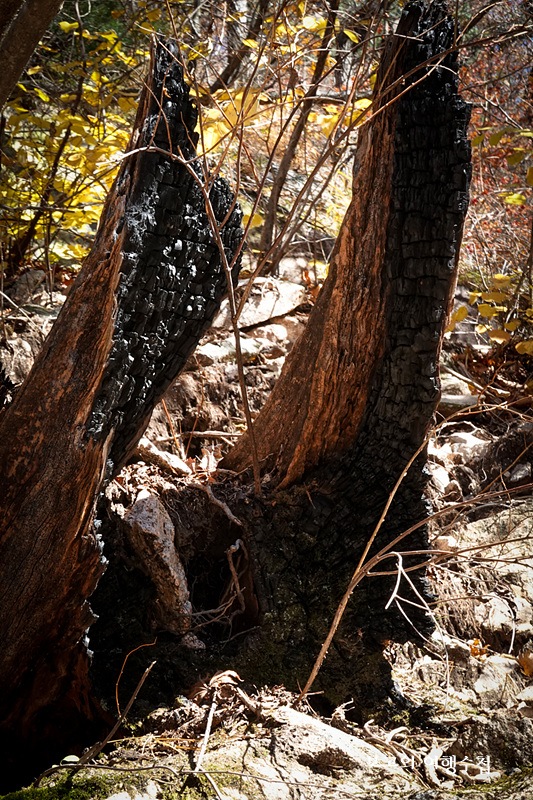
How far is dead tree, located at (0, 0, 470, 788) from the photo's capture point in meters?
1.91

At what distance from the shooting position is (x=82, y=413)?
74.7 inches

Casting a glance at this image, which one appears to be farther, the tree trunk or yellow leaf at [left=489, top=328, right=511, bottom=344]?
yellow leaf at [left=489, top=328, right=511, bottom=344]

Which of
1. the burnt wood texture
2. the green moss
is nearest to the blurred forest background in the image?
the burnt wood texture

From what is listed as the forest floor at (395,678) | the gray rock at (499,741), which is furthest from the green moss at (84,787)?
the gray rock at (499,741)

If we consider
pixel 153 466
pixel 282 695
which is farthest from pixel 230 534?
pixel 282 695

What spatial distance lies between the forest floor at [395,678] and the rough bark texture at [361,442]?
0.15m

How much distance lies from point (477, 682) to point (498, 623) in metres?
0.40

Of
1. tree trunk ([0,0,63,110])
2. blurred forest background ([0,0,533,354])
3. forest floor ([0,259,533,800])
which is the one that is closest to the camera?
forest floor ([0,259,533,800])

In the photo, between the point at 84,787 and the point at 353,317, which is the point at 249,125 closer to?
the point at 353,317

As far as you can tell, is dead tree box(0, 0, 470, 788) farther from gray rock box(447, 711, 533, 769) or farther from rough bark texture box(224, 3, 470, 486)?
gray rock box(447, 711, 533, 769)

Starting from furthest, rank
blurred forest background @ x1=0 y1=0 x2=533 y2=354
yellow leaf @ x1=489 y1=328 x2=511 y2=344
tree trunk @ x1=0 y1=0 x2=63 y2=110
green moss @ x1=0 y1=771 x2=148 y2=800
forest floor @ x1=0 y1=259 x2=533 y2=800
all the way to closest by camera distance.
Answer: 1. yellow leaf @ x1=489 y1=328 x2=511 y2=344
2. blurred forest background @ x1=0 y1=0 x2=533 y2=354
3. tree trunk @ x1=0 y1=0 x2=63 y2=110
4. forest floor @ x1=0 y1=259 x2=533 y2=800
5. green moss @ x1=0 y1=771 x2=148 y2=800

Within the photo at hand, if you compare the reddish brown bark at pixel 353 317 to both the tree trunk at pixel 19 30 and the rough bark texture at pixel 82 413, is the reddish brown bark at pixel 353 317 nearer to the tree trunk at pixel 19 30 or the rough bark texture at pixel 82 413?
the rough bark texture at pixel 82 413

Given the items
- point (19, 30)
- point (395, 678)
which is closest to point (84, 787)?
point (395, 678)

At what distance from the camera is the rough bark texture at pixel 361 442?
79.9 inches
